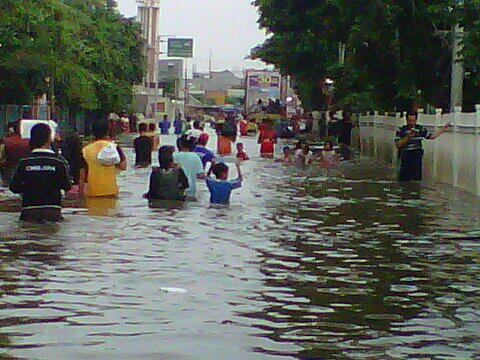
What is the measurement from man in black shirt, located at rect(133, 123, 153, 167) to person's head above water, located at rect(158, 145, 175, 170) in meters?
12.8

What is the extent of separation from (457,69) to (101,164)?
719 inches

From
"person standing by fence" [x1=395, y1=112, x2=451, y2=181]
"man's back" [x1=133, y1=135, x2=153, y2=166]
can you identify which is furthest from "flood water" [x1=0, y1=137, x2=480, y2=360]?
"man's back" [x1=133, y1=135, x2=153, y2=166]

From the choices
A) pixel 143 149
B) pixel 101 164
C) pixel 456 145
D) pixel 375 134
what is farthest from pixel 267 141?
pixel 101 164

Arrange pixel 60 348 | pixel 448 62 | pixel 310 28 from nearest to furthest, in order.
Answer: pixel 60 348 < pixel 448 62 < pixel 310 28

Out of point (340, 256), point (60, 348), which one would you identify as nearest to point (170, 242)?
point (340, 256)

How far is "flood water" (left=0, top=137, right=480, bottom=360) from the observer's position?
8.31 m

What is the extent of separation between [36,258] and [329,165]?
81.5ft

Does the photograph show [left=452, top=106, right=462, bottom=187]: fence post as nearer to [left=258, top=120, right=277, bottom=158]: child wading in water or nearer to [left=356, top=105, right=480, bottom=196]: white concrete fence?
[left=356, top=105, right=480, bottom=196]: white concrete fence

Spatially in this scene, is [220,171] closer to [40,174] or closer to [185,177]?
[185,177]

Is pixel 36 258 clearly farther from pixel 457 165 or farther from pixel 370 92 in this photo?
pixel 370 92

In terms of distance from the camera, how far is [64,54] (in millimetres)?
51812

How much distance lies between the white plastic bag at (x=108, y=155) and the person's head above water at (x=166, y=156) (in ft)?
2.46

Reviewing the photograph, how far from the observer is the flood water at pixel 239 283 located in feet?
27.3

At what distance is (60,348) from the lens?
7.96m
